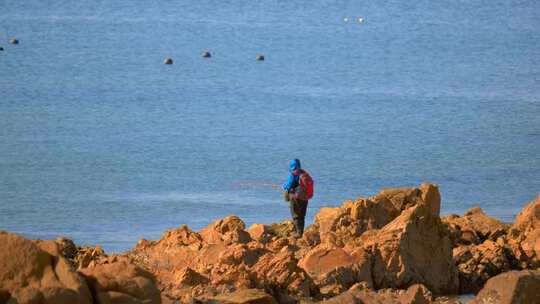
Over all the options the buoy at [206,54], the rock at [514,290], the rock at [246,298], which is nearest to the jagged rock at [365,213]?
the rock at [514,290]

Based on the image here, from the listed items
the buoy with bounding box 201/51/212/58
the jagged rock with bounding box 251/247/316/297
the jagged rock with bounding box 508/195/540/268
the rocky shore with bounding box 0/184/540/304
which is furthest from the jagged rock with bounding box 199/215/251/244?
the buoy with bounding box 201/51/212/58

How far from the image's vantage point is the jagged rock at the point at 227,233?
19.5 metres

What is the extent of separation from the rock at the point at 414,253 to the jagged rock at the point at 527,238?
139cm

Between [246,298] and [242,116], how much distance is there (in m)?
38.6

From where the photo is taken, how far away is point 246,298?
14547 millimetres

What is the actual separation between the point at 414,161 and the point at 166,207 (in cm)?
1219

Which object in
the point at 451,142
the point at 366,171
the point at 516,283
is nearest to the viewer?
the point at 516,283

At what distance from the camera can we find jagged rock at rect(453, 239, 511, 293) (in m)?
19.9

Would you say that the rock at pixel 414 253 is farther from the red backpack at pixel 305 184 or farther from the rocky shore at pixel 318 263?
the red backpack at pixel 305 184

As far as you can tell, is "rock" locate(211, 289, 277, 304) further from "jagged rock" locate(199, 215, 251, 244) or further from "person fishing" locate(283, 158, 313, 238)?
"person fishing" locate(283, 158, 313, 238)

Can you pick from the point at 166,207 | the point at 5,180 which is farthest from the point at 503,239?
the point at 5,180

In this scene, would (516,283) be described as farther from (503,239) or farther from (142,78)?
(142,78)

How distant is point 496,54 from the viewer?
78938mm

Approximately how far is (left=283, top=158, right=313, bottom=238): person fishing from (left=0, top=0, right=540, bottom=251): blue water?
21.9 ft
